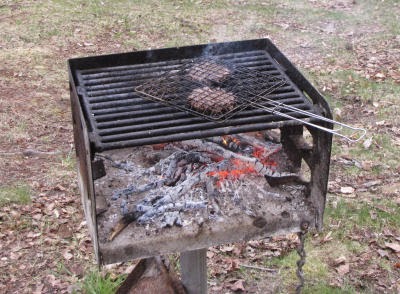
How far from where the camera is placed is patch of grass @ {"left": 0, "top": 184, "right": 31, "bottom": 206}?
4418 mm

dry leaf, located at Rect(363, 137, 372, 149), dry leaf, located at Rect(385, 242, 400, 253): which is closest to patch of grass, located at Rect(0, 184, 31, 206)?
dry leaf, located at Rect(385, 242, 400, 253)

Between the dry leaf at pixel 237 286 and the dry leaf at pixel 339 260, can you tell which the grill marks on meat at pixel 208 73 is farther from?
the dry leaf at pixel 339 260

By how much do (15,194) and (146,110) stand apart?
2.28 m

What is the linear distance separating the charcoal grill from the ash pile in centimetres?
7

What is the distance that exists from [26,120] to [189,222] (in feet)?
11.6

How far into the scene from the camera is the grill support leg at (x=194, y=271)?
9.59 ft

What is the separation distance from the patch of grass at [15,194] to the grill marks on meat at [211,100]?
7.56 feet

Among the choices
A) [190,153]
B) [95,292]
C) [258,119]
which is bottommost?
[95,292]

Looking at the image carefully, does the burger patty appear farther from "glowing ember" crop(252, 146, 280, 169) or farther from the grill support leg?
the grill support leg

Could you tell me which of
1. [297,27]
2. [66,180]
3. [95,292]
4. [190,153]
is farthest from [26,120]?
A: [297,27]

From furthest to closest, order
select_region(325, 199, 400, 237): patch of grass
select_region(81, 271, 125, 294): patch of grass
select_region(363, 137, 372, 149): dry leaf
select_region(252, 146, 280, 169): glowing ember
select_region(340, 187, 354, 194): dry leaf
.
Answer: select_region(363, 137, 372, 149): dry leaf, select_region(340, 187, 354, 194): dry leaf, select_region(325, 199, 400, 237): patch of grass, select_region(81, 271, 125, 294): patch of grass, select_region(252, 146, 280, 169): glowing ember

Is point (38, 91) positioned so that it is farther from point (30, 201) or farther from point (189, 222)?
point (189, 222)

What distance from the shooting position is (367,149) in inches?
200

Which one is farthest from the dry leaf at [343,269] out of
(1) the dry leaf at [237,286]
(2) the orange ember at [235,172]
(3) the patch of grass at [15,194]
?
(3) the patch of grass at [15,194]
